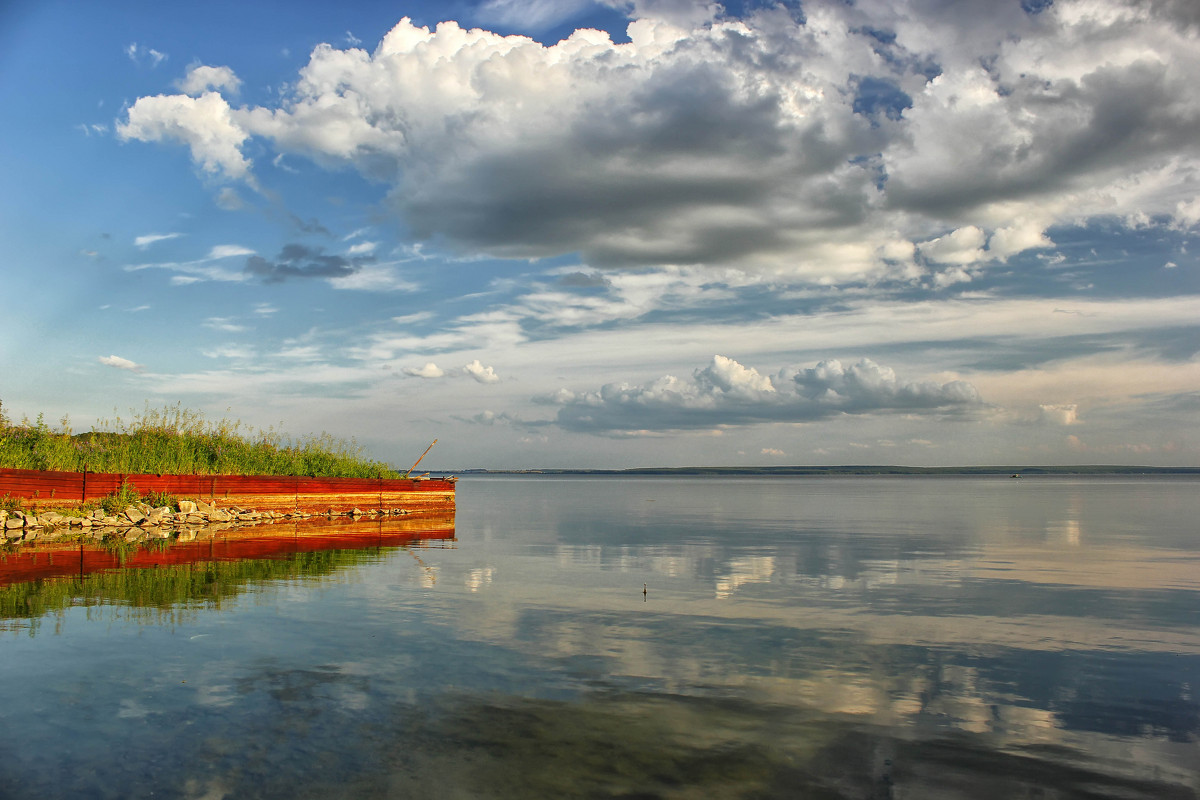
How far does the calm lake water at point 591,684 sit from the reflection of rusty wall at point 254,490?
9.92 metres

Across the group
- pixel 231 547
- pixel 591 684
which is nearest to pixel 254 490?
pixel 231 547

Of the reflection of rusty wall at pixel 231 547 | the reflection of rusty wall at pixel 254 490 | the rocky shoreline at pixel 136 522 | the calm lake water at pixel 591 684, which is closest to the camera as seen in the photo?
the calm lake water at pixel 591 684

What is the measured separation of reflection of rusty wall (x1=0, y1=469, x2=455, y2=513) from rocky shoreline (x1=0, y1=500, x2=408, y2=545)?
2.36 feet

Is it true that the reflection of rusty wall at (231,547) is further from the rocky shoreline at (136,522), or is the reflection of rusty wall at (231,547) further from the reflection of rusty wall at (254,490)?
the reflection of rusty wall at (254,490)

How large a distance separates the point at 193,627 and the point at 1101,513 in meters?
64.1

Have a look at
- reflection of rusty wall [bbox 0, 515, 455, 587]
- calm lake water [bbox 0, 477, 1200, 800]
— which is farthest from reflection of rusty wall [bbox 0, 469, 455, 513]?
calm lake water [bbox 0, 477, 1200, 800]

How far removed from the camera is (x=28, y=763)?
27.2ft

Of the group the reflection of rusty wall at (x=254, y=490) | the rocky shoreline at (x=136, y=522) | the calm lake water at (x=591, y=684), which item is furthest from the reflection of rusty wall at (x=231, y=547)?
the reflection of rusty wall at (x=254, y=490)

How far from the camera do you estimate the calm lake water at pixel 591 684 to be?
27.2ft

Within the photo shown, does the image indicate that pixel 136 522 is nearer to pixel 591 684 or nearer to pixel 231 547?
pixel 231 547

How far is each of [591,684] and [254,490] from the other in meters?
35.4

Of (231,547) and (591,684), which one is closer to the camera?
(591,684)

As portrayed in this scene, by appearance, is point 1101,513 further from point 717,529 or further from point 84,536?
point 84,536

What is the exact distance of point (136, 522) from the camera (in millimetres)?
34375
